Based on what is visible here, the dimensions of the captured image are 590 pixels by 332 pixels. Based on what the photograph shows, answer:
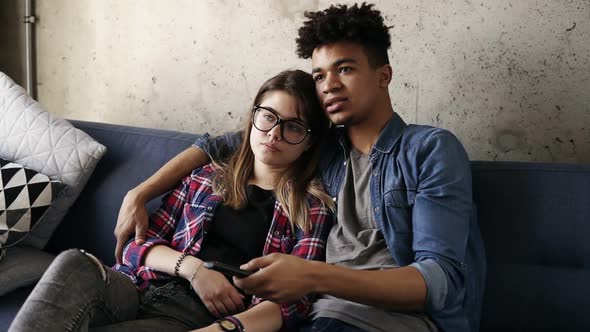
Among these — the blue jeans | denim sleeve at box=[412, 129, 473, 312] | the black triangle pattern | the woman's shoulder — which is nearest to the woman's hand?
the blue jeans

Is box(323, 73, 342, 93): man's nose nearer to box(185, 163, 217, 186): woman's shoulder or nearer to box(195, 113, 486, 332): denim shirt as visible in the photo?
box(195, 113, 486, 332): denim shirt

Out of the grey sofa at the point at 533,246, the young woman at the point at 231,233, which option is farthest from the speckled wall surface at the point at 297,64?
the young woman at the point at 231,233

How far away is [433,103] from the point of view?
2.04 m

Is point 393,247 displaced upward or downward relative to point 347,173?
downward

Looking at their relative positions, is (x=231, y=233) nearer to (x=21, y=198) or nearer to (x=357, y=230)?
(x=357, y=230)

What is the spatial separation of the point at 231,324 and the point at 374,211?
492 millimetres

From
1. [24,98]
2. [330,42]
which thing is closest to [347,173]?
Answer: [330,42]

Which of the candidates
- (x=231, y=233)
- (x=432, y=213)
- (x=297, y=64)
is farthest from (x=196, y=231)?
(x=297, y=64)

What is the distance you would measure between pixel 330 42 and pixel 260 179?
0.46 metres

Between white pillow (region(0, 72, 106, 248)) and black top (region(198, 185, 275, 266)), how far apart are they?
2.13 feet

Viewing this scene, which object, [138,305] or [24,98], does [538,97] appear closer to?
[138,305]

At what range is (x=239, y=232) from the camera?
1712 mm

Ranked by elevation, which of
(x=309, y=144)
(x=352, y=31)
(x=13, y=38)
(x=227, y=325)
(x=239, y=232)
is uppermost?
(x=352, y=31)

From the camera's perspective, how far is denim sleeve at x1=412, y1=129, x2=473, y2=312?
1388 millimetres
